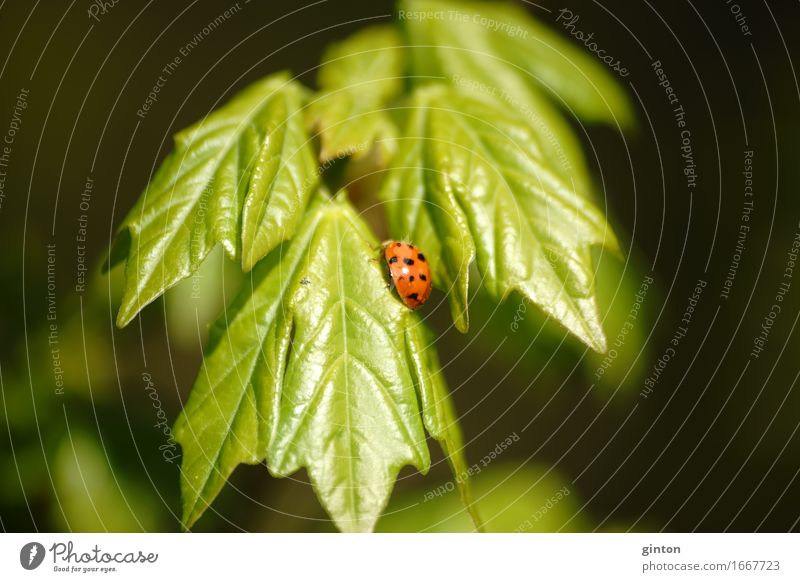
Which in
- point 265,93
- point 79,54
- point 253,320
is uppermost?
point 79,54

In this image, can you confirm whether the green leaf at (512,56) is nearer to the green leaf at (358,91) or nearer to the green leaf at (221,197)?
the green leaf at (358,91)

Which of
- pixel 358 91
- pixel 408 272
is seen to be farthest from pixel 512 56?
pixel 408 272

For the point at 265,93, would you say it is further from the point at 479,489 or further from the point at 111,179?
the point at 479,489

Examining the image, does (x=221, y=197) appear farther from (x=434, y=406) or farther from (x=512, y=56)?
(x=512, y=56)

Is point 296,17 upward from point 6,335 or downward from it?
upward

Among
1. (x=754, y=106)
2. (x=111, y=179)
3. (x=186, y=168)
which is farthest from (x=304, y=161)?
(x=754, y=106)
